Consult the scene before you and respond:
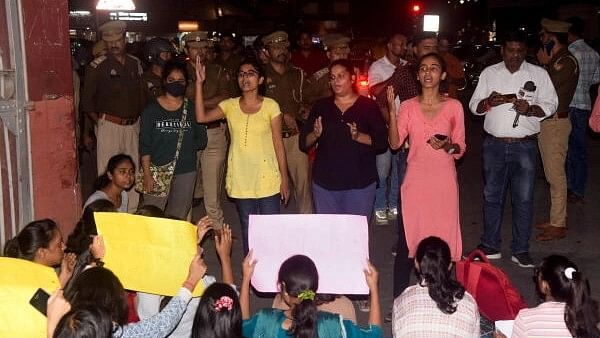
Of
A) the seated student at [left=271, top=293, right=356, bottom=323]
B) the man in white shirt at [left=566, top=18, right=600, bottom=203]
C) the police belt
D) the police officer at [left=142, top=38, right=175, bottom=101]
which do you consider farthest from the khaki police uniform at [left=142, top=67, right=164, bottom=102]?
the man in white shirt at [left=566, top=18, right=600, bottom=203]

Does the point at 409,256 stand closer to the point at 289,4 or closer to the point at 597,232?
the point at 597,232

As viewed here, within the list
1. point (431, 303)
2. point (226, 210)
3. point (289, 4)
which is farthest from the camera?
point (289, 4)

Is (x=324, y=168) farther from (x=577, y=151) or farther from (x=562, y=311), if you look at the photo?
(x=577, y=151)

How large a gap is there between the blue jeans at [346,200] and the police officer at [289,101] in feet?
6.08

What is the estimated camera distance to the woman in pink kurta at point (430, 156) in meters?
6.05

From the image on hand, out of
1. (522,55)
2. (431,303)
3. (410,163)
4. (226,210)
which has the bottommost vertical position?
(226,210)

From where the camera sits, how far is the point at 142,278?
194 inches

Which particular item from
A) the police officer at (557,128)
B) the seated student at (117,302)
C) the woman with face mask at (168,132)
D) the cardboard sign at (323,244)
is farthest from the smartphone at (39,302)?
the police officer at (557,128)

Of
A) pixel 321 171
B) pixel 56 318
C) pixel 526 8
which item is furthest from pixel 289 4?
pixel 56 318

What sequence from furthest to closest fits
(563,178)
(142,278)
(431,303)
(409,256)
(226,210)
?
(226,210)
(563,178)
(409,256)
(142,278)
(431,303)

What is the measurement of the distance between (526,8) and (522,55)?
170 ft

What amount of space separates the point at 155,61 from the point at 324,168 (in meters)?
3.29

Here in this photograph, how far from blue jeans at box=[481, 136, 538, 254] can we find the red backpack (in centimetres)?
197

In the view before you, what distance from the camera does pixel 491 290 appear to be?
5.29m
